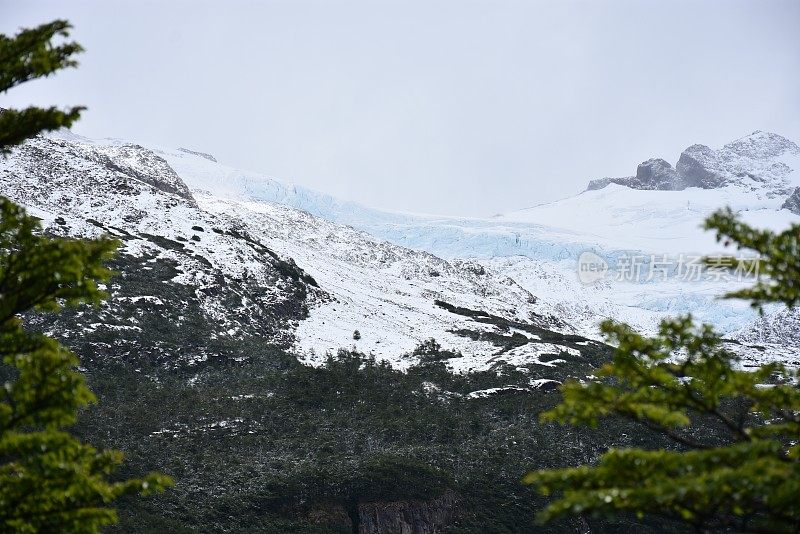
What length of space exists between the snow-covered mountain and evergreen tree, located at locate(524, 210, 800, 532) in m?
46.0

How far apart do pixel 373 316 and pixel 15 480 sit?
5769 centimetres

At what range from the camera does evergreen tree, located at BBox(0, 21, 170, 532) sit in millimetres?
9453

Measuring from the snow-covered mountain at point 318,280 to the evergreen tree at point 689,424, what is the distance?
46.0 m

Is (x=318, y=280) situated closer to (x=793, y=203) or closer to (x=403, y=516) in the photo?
(x=403, y=516)

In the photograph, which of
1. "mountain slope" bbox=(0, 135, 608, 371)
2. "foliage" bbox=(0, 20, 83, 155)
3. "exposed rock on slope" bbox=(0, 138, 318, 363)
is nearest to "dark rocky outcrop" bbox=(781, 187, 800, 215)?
"mountain slope" bbox=(0, 135, 608, 371)

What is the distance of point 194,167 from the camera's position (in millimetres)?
152625

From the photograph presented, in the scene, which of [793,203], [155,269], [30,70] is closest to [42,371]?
[30,70]

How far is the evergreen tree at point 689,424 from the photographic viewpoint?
757 centimetres

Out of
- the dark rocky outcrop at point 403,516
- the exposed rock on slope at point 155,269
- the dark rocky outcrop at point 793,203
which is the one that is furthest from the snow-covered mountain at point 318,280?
the dark rocky outcrop at point 793,203

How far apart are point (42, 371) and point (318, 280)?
65.5 metres

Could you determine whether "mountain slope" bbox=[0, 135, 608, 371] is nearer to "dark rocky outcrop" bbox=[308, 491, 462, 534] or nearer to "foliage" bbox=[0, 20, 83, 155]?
"dark rocky outcrop" bbox=[308, 491, 462, 534]

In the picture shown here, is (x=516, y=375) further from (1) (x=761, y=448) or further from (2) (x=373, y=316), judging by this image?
(1) (x=761, y=448)

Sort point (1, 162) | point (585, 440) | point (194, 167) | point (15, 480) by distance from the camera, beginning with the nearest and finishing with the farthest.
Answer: point (15, 480), point (585, 440), point (1, 162), point (194, 167)

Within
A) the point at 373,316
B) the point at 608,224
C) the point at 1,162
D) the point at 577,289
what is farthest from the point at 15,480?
the point at 608,224
